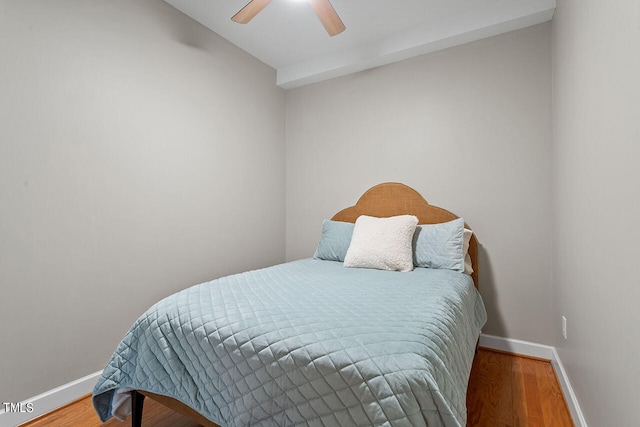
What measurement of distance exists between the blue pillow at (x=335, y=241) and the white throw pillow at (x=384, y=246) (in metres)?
0.15

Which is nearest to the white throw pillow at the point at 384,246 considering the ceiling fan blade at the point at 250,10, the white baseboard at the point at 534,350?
the white baseboard at the point at 534,350

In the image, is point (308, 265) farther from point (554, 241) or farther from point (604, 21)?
point (604, 21)

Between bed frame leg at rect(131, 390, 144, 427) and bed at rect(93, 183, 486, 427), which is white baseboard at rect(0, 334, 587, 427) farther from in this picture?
bed frame leg at rect(131, 390, 144, 427)

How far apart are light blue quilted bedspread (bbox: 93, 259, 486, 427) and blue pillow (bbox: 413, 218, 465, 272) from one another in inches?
20.4

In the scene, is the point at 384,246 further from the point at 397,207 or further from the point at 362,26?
the point at 362,26

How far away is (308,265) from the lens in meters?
2.43

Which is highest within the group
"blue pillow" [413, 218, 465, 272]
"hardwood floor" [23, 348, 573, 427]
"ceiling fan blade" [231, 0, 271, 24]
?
"ceiling fan blade" [231, 0, 271, 24]

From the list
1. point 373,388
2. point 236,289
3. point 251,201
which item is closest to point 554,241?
point 373,388

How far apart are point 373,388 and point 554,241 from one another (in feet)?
6.47

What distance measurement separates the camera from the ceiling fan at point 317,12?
1882 mm

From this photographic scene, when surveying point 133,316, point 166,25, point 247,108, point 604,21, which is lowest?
point 133,316

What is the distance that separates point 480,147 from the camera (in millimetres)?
2494

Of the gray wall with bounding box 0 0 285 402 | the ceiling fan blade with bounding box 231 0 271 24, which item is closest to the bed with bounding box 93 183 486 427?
the gray wall with bounding box 0 0 285 402

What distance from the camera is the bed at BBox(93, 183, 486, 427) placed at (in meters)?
0.92
